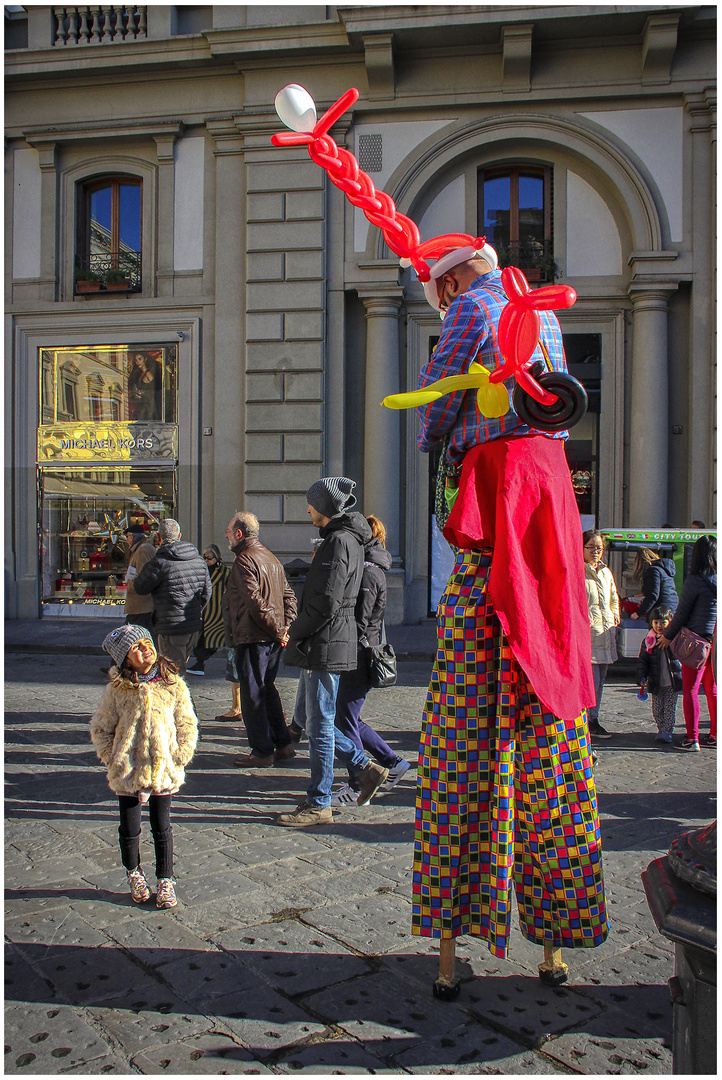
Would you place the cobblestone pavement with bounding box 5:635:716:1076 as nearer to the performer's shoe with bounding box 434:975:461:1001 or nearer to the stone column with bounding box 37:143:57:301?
the performer's shoe with bounding box 434:975:461:1001

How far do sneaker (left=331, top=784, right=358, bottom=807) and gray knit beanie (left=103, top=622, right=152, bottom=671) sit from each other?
76.0 inches

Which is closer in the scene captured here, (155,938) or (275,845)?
(155,938)

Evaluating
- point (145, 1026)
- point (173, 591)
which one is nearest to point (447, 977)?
point (145, 1026)

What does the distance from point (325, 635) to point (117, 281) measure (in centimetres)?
1186

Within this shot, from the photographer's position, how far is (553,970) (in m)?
2.87

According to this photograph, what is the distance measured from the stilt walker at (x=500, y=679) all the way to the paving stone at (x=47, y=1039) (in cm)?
106

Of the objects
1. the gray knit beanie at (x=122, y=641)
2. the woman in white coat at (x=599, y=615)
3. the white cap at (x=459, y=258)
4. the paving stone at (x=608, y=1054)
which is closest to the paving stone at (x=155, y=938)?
the gray knit beanie at (x=122, y=641)

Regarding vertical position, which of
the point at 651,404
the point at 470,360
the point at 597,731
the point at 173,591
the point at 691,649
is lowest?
the point at 597,731

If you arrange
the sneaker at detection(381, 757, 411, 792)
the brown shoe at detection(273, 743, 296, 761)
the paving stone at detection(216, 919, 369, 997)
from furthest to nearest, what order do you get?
the brown shoe at detection(273, 743, 296, 761), the sneaker at detection(381, 757, 411, 792), the paving stone at detection(216, 919, 369, 997)

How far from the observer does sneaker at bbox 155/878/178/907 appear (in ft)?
11.5

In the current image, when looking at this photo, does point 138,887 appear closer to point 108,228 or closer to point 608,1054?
point 608,1054

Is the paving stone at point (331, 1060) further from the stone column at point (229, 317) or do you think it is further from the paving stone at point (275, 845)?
the stone column at point (229, 317)

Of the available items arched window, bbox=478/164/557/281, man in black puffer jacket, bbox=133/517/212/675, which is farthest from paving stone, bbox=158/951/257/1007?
arched window, bbox=478/164/557/281

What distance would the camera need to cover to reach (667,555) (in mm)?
9633
